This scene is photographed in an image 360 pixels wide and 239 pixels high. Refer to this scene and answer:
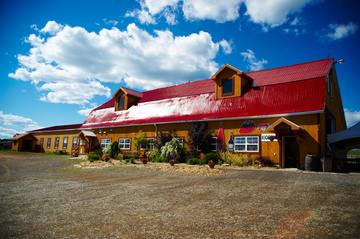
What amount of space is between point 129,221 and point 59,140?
1453 inches

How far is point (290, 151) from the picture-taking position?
57.2 ft

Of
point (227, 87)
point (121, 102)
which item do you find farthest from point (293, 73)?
point (121, 102)

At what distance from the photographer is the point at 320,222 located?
5.43m

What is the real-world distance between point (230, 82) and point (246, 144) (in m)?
6.13

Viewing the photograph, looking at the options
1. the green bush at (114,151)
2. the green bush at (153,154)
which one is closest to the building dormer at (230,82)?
the green bush at (153,154)

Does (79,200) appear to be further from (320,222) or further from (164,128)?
(164,128)

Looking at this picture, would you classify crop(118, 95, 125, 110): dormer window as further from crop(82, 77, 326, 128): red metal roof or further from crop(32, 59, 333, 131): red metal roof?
crop(82, 77, 326, 128): red metal roof

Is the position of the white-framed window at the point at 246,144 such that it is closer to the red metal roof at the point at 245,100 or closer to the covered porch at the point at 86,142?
the red metal roof at the point at 245,100

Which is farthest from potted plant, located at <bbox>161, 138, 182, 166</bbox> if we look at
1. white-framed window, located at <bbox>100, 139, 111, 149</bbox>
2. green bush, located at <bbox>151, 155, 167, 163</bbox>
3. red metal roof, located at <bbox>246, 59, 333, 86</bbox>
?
white-framed window, located at <bbox>100, 139, 111, 149</bbox>

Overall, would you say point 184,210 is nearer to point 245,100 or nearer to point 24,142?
point 245,100

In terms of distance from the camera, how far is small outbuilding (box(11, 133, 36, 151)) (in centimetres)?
4068

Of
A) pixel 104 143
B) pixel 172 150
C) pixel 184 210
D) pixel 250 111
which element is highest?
pixel 250 111

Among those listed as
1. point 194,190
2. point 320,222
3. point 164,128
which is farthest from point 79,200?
point 164,128

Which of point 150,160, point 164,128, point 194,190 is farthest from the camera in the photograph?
point 164,128
